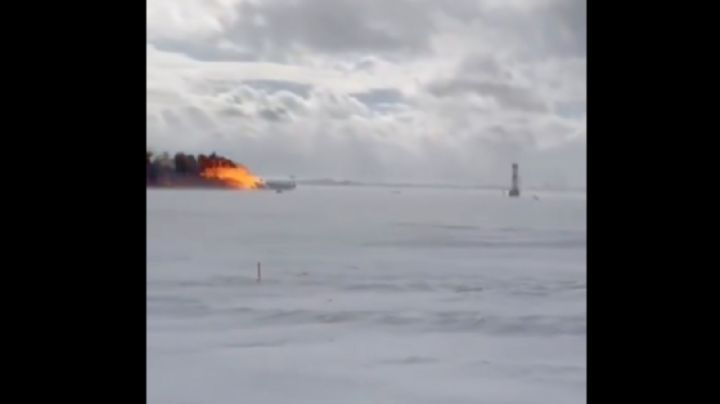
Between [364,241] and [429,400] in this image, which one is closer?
[429,400]

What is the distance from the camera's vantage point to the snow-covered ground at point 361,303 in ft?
7.86

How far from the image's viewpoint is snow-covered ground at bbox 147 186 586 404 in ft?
7.86

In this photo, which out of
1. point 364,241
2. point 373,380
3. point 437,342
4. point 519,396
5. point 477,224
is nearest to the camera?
point 519,396

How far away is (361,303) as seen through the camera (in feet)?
11.4
